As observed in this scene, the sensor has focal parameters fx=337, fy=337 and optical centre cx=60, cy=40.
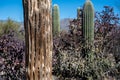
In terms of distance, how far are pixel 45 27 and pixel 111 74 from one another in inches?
292

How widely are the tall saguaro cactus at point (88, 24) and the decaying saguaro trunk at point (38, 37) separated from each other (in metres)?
7.96

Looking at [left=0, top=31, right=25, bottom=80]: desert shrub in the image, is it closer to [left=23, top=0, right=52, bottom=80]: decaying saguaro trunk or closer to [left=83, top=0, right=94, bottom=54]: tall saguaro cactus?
[left=83, top=0, right=94, bottom=54]: tall saguaro cactus

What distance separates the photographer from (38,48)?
9.96 feet

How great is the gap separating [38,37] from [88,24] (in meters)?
8.23

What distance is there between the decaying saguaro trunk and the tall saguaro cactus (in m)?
7.96

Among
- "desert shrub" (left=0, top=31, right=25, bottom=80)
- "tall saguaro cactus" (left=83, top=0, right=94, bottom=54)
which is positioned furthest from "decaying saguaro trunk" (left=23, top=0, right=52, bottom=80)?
"tall saguaro cactus" (left=83, top=0, right=94, bottom=54)

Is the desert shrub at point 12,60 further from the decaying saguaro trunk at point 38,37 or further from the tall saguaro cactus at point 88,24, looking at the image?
the decaying saguaro trunk at point 38,37

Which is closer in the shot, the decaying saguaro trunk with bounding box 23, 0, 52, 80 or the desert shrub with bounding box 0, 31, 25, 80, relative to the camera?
the decaying saguaro trunk with bounding box 23, 0, 52, 80

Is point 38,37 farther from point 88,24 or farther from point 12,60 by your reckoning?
point 88,24

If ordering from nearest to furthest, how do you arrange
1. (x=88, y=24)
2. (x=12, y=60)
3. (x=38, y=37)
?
(x=38, y=37), (x=12, y=60), (x=88, y=24)

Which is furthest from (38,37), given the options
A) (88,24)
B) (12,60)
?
(88,24)

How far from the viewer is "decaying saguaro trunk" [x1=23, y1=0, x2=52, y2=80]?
9.92 ft

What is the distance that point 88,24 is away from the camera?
11172 mm

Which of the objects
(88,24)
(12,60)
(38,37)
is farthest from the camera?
(88,24)
